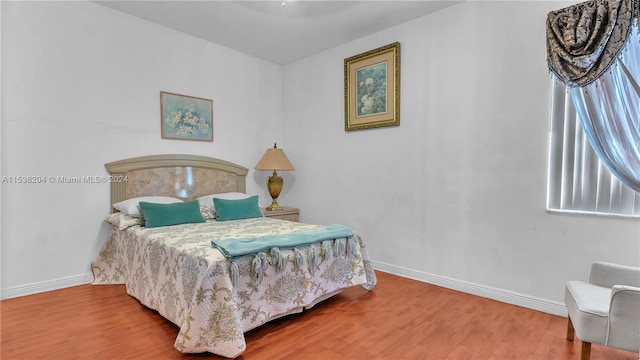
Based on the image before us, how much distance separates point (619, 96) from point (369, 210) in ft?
7.71

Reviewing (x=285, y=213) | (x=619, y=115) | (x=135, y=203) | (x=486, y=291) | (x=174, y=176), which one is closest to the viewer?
(x=619, y=115)

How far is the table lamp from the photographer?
4152 mm

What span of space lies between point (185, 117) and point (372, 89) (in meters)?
2.24

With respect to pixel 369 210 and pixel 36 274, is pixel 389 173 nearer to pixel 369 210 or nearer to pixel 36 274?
pixel 369 210

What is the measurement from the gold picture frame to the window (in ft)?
4.63

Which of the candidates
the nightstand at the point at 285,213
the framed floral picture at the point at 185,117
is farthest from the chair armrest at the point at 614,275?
the framed floral picture at the point at 185,117

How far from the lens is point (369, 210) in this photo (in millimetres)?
3736

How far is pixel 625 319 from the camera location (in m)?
1.52

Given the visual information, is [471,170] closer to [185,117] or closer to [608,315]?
[608,315]

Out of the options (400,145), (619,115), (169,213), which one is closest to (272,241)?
(169,213)

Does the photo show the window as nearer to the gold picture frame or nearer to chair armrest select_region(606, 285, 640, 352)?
chair armrest select_region(606, 285, 640, 352)

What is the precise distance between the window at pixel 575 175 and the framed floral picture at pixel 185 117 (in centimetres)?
355

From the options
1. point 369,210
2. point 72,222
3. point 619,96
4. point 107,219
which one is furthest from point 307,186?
point 619,96

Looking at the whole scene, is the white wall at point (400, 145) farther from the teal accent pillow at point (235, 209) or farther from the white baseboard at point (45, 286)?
the teal accent pillow at point (235, 209)
